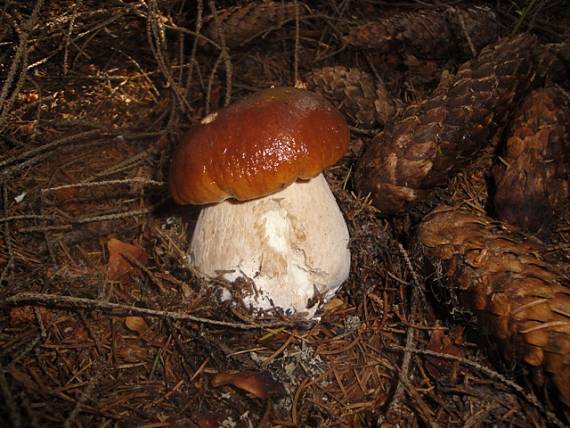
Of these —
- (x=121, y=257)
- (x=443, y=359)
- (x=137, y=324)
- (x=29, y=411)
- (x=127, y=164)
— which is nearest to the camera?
(x=29, y=411)

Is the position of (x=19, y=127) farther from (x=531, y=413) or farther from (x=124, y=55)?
(x=531, y=413)

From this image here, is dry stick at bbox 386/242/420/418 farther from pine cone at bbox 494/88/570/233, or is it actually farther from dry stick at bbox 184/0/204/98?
dry stick at bbox 184/0/204/98

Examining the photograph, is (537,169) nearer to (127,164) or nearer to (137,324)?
(137,324)

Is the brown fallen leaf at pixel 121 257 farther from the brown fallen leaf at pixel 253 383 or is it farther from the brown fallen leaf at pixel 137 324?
the brown fallen leaf at pixel 253 383

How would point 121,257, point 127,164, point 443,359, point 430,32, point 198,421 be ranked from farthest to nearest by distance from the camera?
point 430,32, point 127,164, point 121,257, point 443,359, point 198,421

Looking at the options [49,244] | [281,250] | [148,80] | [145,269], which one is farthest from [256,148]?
[148,80]

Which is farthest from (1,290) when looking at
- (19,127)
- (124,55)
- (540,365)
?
(540,365)

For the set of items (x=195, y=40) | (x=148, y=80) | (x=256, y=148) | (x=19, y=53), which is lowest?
(x=148, y=80)
